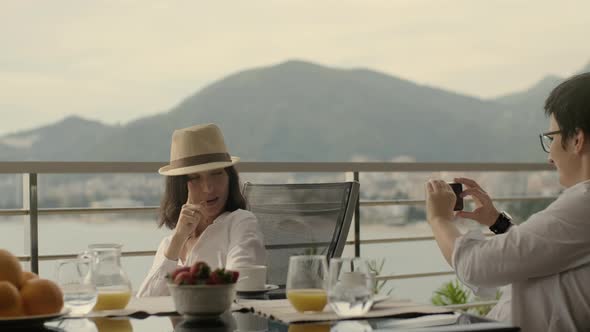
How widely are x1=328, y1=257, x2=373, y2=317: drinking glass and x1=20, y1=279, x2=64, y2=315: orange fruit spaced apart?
1.67ft

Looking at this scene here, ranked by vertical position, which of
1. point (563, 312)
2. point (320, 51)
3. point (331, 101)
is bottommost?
point (563, 312)

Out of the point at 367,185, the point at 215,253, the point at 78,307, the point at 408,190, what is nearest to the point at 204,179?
the point at 215,253

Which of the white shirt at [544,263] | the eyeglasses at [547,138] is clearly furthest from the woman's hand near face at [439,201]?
the eyeglasses at [547,138]

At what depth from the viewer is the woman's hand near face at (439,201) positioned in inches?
75.0

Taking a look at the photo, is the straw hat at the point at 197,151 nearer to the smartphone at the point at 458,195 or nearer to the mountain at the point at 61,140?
the smartphone at the point at 458,195

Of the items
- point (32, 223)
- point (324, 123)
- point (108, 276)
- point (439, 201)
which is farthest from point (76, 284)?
point (324, 123)

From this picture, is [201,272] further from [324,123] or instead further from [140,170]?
[324,123]

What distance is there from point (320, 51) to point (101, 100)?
22.5 feet

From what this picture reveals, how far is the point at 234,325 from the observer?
158cm

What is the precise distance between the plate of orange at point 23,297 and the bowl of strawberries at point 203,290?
225 mm

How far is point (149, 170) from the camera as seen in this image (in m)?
3.47

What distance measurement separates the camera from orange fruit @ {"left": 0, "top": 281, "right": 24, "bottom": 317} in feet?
4.90

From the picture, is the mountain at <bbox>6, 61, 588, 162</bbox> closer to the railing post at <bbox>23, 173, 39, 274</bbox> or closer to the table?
the railing post at <bbox>23, 173, 39, 274</bbox>

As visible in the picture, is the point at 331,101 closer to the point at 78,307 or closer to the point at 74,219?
the point at 74,219
